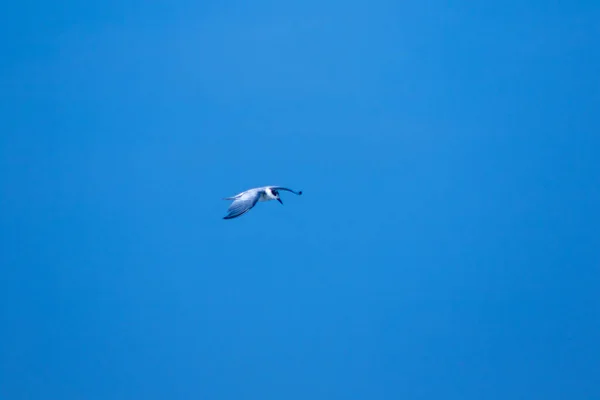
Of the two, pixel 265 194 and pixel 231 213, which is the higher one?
pixel 265 194

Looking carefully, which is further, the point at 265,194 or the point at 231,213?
the point at 265,194

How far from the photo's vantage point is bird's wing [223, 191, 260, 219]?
217 inches

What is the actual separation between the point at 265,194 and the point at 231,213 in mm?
798

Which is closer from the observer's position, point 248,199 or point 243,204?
point 243,204

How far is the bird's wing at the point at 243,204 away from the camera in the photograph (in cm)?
552

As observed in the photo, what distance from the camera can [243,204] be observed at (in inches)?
226

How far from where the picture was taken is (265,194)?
6.28 m

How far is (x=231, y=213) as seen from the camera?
5.52m
